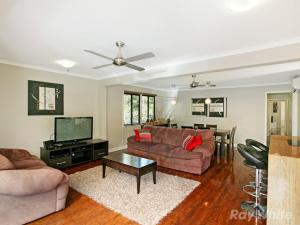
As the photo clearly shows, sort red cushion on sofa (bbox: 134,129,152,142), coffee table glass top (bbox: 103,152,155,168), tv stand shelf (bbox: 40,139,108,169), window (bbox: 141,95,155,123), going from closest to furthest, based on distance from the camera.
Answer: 1. coffee table glass top (bbox: 103,152,155,168)
2. tv stand shelf (bbox: 40,139,108,169)
3. red cushion on sofa (bbox: 134,129,152,142)
4. window (bbox: 141,95,155,123)

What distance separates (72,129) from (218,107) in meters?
5.79

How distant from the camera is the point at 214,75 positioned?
16.6 ft

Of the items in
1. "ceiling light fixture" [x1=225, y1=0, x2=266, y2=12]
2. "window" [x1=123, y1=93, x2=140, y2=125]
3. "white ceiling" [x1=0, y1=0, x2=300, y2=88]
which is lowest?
"window" [x1=123, y1=93, x2=140, y2=125]

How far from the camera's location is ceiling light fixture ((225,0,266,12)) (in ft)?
5.52

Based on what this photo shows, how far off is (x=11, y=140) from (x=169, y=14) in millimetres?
4236

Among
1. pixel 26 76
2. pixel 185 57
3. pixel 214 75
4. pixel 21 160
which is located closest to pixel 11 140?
pixel 21 160

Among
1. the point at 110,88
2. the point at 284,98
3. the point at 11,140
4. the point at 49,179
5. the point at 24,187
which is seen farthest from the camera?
the point at 284,98

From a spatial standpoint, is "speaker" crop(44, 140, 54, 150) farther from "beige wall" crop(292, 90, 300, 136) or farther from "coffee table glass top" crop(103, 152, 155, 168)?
"beige wall" crop(292, 90, 300, 136)

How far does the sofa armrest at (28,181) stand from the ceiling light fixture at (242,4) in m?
2.87

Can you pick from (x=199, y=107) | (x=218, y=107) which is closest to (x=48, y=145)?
(x=199, y=107)

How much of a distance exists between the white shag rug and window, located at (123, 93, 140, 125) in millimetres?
2984

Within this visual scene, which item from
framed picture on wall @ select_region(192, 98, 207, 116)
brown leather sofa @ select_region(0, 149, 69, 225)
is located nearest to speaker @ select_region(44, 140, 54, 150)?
brown leather sofa @ select_region(0, 149, 69, 225)

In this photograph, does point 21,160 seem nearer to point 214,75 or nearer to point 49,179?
point 49,179

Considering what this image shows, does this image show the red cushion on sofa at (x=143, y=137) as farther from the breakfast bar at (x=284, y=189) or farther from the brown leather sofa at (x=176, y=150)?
the breakfast bar at (x=284, y=189)
